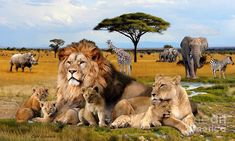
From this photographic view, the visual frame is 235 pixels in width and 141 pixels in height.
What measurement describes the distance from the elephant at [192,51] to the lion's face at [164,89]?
27.7 m

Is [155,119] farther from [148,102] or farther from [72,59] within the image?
[72,59]

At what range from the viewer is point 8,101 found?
18.4 meters

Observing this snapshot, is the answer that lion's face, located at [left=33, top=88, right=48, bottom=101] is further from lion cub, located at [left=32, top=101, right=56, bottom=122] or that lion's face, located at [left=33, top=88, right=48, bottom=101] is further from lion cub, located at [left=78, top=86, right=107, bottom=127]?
lion cub, located at [left=78, top=86, right=107, bottom=127]

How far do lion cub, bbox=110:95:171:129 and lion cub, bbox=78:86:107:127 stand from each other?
315mm

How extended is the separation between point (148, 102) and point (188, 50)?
28.8 m

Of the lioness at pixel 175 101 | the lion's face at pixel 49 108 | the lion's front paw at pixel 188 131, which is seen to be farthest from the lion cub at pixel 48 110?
the lion's front paw at pixel 188 131

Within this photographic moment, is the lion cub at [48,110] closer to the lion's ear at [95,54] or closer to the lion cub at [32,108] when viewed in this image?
the lion cub at [32,108]

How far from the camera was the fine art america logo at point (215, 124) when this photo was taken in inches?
370

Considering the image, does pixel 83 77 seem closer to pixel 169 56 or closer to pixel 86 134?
pixel 86 134

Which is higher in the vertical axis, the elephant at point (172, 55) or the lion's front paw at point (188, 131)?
the lion's front paw at point (188, 131)

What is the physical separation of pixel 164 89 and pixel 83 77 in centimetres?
161

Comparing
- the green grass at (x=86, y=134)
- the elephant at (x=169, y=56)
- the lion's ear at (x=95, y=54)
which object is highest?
the lion's ear at (x=95, y=54)

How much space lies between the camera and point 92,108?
8812 millimetres

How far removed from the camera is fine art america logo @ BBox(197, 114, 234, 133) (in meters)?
9.39
